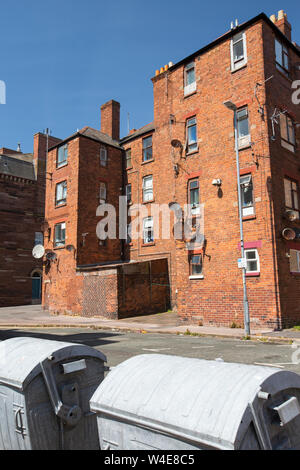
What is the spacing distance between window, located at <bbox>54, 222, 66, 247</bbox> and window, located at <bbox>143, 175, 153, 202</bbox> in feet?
21.1

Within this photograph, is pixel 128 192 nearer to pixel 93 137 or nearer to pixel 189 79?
pixel 93 137

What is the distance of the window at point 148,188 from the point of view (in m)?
27.0

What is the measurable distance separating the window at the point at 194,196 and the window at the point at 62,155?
1247cm

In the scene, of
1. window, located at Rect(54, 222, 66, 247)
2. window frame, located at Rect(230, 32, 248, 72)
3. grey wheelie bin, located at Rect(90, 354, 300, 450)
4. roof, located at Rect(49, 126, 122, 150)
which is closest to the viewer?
grey wheelie bin, located at Rect(90, 354, 300, 450)

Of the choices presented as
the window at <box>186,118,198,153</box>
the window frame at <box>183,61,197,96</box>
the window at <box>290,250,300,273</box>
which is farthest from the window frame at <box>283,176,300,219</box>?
the window frame at <box>183,61,197,96</box>

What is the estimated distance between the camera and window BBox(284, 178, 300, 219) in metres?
17.3

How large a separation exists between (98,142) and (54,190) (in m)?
5.13

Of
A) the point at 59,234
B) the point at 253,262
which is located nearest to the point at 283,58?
the point at 253,262

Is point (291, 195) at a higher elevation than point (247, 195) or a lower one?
higher

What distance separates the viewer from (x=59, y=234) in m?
27.8

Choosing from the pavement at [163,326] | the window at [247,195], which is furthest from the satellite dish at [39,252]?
the window at [247,195]

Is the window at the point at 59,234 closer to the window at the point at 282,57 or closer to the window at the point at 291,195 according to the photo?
the window at the point at 291,195

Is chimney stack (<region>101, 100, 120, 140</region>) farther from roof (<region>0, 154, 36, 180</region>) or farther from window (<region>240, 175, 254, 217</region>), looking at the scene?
window (<region>240, 175, 254, 217</region>)

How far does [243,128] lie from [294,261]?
6815mm
